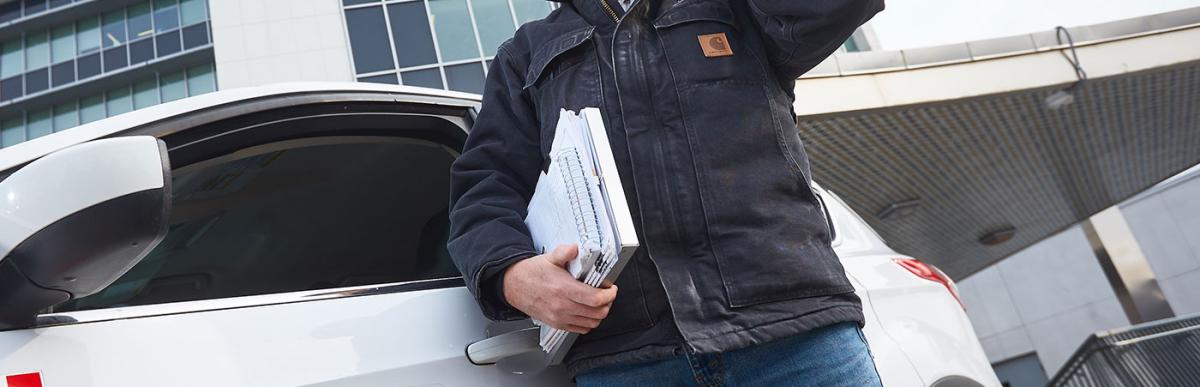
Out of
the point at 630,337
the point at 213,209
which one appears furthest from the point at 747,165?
the point at 213,209

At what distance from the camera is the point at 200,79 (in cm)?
2461

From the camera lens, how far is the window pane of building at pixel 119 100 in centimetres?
2486

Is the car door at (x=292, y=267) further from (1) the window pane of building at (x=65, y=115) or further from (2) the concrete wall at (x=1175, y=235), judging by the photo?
(1) the window pane of building at (x=65, y=115)

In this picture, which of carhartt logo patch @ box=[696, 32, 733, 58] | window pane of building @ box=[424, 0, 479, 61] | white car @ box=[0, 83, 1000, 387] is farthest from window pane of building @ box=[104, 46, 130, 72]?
carhartt logo patch @ box=[696, 32, 733, 58]

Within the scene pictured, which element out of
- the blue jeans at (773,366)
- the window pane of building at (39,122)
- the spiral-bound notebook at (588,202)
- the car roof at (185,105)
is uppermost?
the window pane of building at (39,122)

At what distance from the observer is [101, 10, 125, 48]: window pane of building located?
25203 mm

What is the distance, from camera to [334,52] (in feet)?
57.1

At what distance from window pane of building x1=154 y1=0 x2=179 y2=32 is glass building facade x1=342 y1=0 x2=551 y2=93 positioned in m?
10.5

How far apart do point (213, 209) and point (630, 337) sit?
1.71 m

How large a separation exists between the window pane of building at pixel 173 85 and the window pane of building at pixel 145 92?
0.33 metres

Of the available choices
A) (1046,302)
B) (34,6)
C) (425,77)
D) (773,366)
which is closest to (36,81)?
(34,6)

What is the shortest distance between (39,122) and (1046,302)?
31.2m

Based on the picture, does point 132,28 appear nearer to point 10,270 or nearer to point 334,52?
point 334,52

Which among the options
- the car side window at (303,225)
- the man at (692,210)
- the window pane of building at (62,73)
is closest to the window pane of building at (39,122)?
the window pane of building at (62,73)
